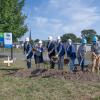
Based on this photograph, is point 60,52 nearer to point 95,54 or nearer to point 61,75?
point 95,54

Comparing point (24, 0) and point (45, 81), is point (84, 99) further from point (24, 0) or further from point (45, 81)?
point (24, 0)

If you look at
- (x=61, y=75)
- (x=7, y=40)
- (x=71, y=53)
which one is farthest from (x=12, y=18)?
(x=61, y=75)

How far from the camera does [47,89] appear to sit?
484 inches

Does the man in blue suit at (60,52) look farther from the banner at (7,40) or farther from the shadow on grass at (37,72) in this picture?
the banner at (7,40)

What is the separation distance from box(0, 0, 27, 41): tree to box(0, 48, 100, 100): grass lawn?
83.9 ft

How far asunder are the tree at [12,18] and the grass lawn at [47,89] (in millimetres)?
25579

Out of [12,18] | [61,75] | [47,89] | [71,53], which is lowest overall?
[47,89]

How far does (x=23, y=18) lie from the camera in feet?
139

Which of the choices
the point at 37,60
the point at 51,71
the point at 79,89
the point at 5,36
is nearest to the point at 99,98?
the point at 79,89

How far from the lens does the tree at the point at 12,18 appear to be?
3943 centimetres

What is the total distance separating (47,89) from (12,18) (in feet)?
94.0

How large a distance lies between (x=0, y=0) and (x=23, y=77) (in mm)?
25592

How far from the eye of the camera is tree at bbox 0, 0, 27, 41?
39431 millimetres

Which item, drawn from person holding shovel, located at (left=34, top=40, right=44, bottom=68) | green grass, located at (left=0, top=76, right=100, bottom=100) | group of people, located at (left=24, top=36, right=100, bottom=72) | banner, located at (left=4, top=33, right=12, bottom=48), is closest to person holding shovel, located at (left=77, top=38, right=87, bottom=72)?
group of people, located at (left=24, top=36, right=100, bottom=72)
